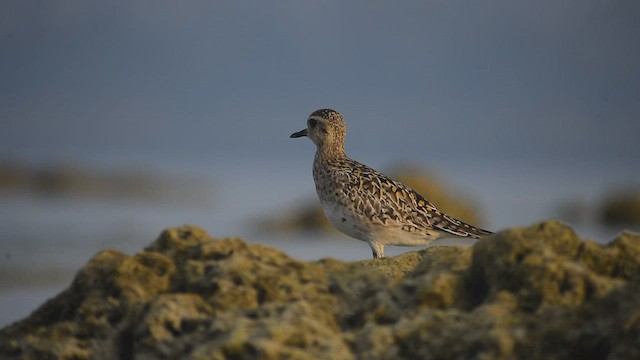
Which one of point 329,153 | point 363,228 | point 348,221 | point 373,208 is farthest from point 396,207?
point 329,153

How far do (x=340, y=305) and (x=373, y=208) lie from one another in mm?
8117

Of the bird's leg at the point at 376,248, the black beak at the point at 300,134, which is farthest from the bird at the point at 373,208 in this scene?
the black beak at the point at 300,134

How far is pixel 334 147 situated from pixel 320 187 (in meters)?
1.11

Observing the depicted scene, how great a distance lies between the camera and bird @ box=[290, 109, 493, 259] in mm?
13094

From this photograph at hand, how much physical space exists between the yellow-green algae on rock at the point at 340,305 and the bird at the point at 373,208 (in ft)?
23.9

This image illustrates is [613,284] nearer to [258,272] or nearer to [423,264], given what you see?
[423,264]

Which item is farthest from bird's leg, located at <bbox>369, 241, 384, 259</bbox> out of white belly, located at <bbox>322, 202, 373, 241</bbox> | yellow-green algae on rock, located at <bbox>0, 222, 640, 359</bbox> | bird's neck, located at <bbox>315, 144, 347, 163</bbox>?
yellow-green algae on rock, located at <bbox>0, 222, 640, 359</bbox>

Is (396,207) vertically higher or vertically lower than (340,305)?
higher

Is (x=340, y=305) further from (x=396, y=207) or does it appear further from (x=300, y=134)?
Result: (x=300, y=134)

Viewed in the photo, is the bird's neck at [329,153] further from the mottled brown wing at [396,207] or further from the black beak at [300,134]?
the black beak at [300,134]

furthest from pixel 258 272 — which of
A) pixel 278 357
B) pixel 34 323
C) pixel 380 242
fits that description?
pixel 380 242

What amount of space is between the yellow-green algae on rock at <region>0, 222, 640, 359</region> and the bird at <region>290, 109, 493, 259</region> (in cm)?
728

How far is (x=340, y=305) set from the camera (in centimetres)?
502

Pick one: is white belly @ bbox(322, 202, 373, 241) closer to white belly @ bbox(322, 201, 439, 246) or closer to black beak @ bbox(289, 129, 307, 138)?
white belly @ bbox(322, 201, 439, 246)
